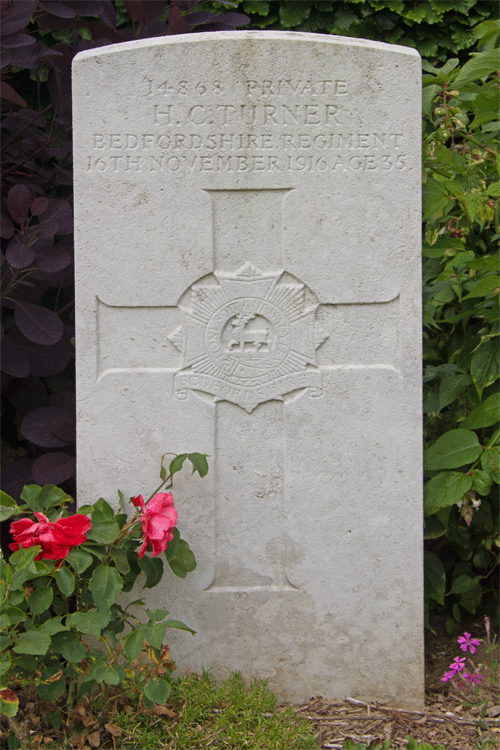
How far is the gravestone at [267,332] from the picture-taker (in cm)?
217

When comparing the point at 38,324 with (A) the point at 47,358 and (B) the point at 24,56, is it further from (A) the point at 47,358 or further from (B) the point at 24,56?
(B) the point at 24,56

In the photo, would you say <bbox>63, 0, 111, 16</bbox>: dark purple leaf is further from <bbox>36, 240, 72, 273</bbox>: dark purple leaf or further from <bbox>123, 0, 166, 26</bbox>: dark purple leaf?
<bbox>36, 240, 72, 273</bbox>: dark purple leaf

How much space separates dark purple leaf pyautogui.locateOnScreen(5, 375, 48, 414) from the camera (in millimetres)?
3006

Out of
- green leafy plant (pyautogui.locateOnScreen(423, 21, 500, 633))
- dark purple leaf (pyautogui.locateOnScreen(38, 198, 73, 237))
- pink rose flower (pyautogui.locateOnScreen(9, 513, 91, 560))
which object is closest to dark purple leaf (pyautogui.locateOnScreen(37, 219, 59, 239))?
dark purple leaf (pyautogui.locateOnScreen(38, 198, 73, 237))

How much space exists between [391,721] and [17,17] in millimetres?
2866

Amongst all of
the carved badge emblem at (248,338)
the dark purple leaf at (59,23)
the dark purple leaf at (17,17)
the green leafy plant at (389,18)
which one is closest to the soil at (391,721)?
the carved badge emblem at (248,338)

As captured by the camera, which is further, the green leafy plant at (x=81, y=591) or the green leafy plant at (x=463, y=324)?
the green leafy plant at (x=463, y=324)

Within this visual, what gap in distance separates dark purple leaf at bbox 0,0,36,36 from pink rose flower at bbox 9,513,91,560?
6.04 feet

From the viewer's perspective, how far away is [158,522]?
201 centimetres

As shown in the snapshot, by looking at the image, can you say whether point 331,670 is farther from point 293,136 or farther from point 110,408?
point 293,136

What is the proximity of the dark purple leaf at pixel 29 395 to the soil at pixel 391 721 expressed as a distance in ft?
4.09

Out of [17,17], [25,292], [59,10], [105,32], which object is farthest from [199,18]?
[25,292]

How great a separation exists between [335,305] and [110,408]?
831 mm

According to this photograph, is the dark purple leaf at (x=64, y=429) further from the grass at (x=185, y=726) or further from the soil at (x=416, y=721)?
the soil at (x=416, y=721)
